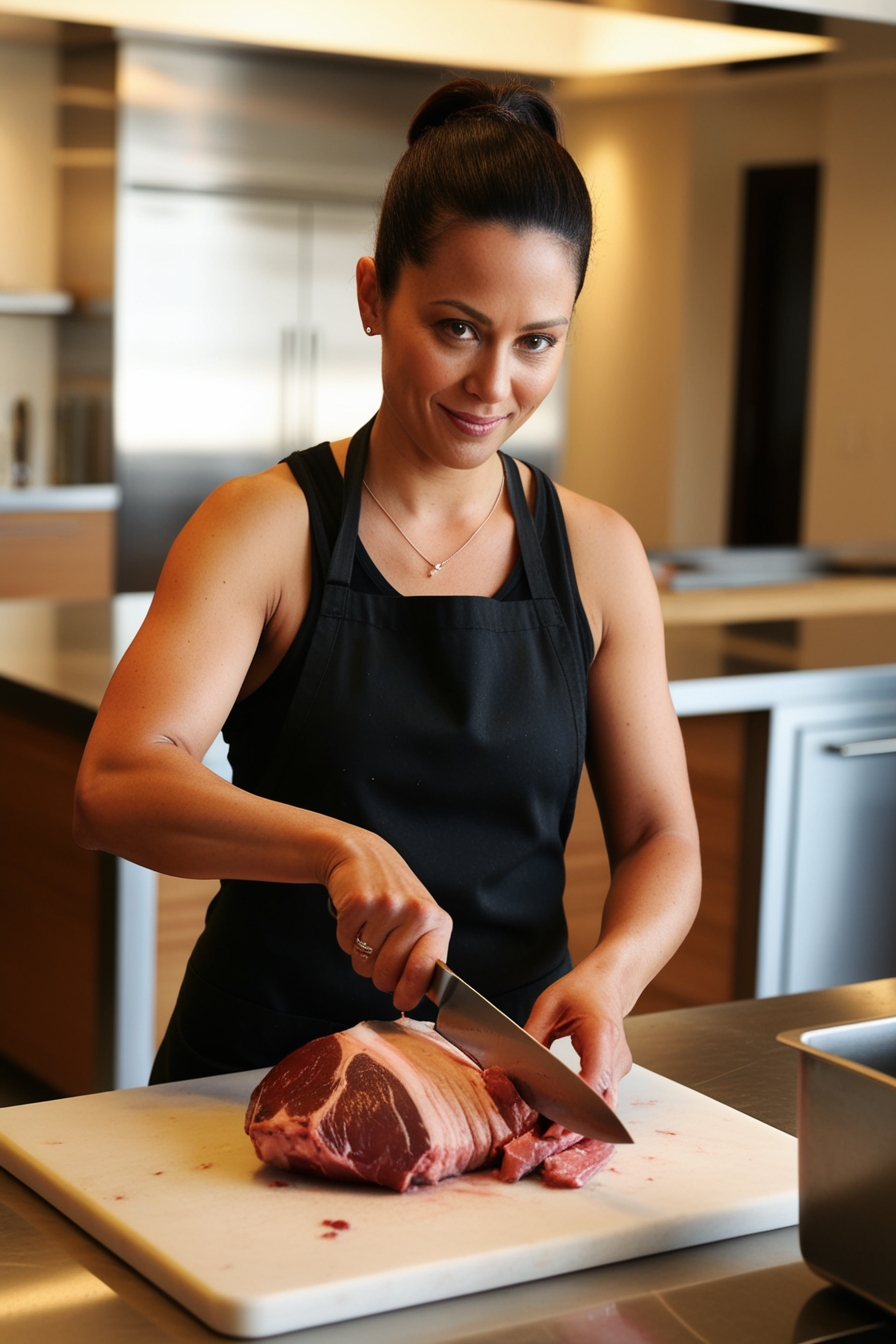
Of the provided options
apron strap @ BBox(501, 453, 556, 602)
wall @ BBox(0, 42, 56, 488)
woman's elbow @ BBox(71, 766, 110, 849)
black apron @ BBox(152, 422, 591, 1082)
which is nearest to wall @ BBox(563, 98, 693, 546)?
wall @ BBox(0, 42, 56, 488)

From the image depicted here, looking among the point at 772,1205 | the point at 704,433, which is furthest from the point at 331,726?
the point at 704,433

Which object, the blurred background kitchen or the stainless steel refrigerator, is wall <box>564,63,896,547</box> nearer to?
the blurred background kitchen

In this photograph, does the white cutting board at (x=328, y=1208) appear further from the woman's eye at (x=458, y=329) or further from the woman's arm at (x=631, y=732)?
the woman's eye at (x=458, y=329)

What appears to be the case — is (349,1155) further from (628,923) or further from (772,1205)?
(628,923)

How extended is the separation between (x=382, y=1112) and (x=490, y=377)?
53 centimetres

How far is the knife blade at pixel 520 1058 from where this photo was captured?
1.00 m

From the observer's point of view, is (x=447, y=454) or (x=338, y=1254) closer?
(x=338, y=1254)

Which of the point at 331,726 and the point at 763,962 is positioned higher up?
the point at 331,726

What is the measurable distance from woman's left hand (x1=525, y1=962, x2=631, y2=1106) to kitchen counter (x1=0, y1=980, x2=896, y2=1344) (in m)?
0.15

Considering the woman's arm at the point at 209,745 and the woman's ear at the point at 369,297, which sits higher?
the woman's ear at the point at 369,297

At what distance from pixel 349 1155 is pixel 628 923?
0.37 m

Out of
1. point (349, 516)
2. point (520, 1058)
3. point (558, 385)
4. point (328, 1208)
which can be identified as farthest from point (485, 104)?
point (558, 385)

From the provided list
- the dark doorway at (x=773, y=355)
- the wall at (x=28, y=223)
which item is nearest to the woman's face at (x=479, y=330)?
the wall at (x=28, y=223)

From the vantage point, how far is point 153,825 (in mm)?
1156
